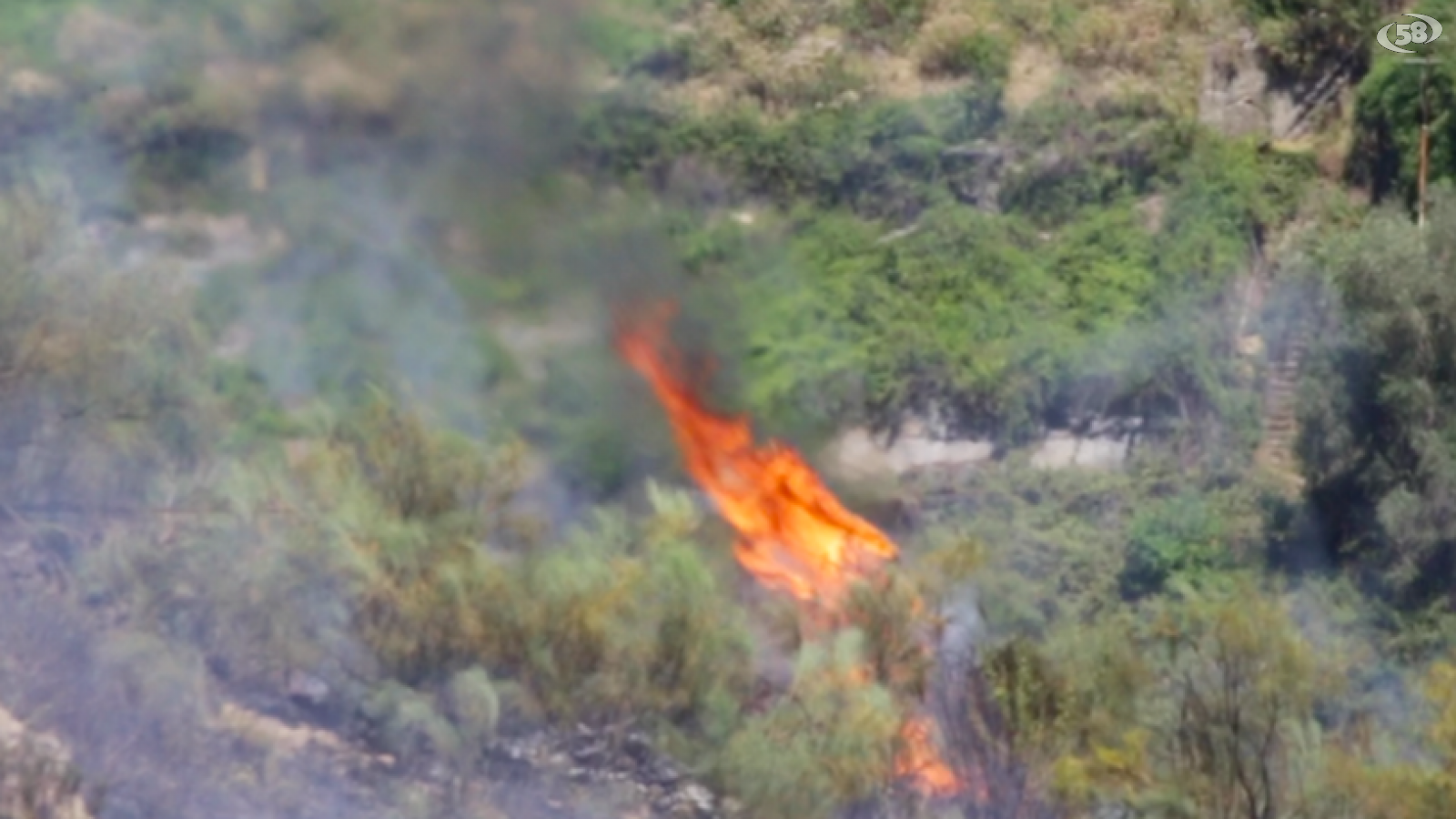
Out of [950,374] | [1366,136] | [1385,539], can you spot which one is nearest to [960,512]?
[950,374]

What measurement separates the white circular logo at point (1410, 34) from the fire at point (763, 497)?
245 inches

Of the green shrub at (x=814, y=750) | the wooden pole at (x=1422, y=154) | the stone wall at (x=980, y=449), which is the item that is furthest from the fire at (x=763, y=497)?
the wooden pole at (x=1422, y=154)

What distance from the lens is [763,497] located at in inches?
631

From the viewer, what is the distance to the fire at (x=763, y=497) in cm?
1509

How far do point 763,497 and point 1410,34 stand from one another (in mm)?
6936

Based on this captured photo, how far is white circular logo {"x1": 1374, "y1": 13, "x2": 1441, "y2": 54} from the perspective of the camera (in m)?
18.8

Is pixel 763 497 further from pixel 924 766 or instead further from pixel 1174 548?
pixel 924 766

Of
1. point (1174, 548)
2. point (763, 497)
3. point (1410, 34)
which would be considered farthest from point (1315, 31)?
point (763, 497)

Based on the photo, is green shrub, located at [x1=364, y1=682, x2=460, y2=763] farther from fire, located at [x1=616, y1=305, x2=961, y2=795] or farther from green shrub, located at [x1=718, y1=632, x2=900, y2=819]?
fire, located at [x1=616, y1=305, x2=961, y2=795]

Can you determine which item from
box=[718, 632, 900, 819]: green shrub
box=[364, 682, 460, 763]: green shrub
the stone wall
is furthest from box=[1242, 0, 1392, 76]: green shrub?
box=[364, 682, 460, 763]: green shrub

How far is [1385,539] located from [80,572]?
869 centimetres

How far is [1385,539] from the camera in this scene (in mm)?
16375

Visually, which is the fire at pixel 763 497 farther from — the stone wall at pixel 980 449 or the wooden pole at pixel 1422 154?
the wooden pole at pixel 1422 154

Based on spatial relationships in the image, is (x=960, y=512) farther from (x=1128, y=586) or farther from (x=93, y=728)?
(x=93, y=728)
